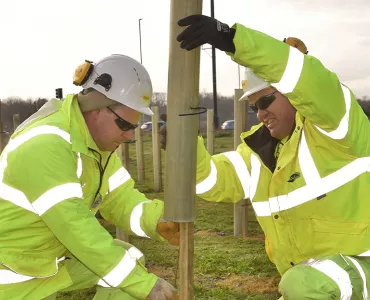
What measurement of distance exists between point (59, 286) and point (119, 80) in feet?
5.54

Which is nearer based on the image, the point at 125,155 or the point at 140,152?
the point at 125,155

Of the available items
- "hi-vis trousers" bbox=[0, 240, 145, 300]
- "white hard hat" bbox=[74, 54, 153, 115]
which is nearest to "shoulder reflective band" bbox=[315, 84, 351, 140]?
"white hard hat" bbox=[74, 54, 153, 115]

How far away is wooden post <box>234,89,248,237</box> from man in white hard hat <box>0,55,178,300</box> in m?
3.72

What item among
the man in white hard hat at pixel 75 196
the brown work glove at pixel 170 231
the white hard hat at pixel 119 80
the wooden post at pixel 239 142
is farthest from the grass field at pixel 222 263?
the white hard hat at pixel 119 80

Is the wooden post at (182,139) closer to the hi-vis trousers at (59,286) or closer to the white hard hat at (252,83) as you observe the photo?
the white hard hat at (252,83)

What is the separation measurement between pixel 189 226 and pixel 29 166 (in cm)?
112

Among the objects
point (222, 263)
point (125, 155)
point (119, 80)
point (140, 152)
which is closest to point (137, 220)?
point (119, 80)

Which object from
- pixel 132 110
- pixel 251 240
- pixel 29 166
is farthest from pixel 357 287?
pixel 251 240

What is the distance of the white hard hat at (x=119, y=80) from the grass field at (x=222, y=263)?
2.17 meters

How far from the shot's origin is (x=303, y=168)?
3.59 m

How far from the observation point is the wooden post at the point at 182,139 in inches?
117

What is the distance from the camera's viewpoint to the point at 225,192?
14.1 ft

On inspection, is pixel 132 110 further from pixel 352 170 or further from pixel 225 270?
pixel 225 270

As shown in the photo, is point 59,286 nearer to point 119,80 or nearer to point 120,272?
point 120,272
